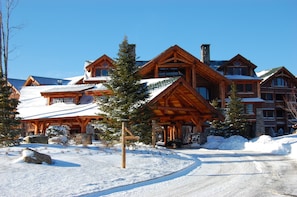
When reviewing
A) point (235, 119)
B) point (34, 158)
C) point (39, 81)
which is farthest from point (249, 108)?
point (34, 158)

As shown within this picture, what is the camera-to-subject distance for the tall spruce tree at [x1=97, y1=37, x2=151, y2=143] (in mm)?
16844

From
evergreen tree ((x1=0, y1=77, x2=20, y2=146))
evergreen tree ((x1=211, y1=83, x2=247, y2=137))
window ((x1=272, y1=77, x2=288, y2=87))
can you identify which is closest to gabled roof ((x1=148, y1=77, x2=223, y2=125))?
evergreen tree ((x1=211, y1=83, x2=247, y2=137))

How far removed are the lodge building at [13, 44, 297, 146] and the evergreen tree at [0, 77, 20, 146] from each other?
271 inches

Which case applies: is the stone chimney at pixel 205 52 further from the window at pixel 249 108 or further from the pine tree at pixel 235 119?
the pine tree at pixel 235 119

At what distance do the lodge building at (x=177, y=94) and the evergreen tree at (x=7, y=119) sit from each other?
6873mm

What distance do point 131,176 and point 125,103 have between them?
798 centimetres

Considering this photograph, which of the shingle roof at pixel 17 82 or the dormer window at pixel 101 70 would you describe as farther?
the shingle roof at pixel 17 82

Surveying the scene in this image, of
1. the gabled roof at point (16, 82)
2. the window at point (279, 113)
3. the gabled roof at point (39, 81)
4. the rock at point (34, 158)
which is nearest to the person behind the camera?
the rock at point (34, 158)

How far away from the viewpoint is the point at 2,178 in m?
7.80

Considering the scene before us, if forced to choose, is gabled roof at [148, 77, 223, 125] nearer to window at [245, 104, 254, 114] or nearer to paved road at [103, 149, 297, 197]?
paved road at [103, 149, 297, 197]

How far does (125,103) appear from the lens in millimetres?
17000

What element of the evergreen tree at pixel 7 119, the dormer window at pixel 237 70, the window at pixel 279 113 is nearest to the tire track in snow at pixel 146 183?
the evergreen tree at pixel 7 119

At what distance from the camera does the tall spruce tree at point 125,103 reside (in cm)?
1684

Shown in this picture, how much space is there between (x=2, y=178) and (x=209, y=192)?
497 cm
